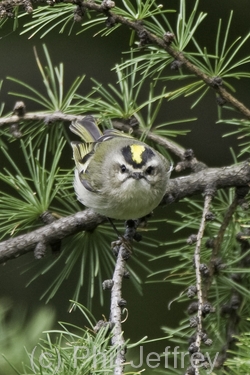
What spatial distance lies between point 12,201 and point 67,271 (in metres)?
0.24

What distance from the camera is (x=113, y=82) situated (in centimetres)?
336

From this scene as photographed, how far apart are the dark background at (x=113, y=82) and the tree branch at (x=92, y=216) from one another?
149cm

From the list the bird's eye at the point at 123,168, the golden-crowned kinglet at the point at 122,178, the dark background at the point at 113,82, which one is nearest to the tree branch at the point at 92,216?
the golden-crowned kinglet at the point at 122,178

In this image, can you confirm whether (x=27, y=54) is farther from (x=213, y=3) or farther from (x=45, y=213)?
(x=45, y=213)

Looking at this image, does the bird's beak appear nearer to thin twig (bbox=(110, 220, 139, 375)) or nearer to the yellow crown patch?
the yellow crown patch

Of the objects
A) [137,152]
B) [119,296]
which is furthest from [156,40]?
[119,296]

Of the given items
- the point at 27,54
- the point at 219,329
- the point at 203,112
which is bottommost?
the point at 219,329

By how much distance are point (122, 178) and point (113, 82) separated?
1.44 meters

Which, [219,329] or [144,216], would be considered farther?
[144,216]

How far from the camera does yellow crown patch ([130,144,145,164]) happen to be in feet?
6.19

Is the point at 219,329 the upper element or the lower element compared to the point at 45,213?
lower

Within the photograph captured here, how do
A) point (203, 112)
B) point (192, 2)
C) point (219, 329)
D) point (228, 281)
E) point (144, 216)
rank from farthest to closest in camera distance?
point (203, 112) < point (192, 2) < point (144, 216) < point (219, 329) < point (228, 281)

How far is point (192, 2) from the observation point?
3.14 meters

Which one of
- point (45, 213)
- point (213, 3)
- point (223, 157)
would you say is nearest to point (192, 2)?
point (213, 3)
